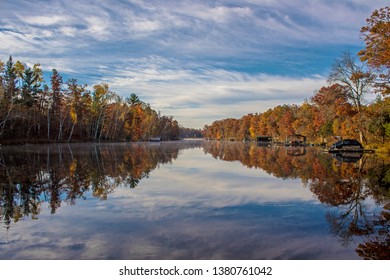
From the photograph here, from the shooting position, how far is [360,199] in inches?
426

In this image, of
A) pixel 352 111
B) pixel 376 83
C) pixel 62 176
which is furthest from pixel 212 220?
pixel 352 111

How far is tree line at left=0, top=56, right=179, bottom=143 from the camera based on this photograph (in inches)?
2207

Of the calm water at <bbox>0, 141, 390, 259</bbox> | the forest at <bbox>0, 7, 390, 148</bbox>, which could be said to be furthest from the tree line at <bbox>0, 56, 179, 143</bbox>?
the calm water at <bbox>0, 141, 390, 259</bbox>

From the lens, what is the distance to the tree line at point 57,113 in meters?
56.1

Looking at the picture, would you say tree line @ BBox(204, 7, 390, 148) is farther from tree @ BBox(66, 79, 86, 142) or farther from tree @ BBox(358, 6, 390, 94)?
tree @ BBox(66, 79, 86, 142)

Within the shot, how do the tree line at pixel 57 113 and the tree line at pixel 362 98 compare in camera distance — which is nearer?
the tree line at pixel 362 98

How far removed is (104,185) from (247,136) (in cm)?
15132

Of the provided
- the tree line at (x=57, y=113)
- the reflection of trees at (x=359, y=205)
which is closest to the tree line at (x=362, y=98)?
the reflection of trees at (x=359, y=205)

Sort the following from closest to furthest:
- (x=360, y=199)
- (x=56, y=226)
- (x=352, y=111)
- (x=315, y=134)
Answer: (x=56, y=226)
(x=360, y=199)
(x=352, y=111)
(x=315, y=134)

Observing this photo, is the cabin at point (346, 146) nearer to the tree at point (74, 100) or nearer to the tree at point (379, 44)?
the tree at point (379, 44)

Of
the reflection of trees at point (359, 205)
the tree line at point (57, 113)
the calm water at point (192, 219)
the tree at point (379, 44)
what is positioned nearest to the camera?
the calm water at point (192, 219)

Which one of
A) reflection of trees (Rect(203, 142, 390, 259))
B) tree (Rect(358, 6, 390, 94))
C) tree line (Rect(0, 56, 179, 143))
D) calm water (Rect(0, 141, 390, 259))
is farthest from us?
tree line (Rect(0, 56, 179, 143))
